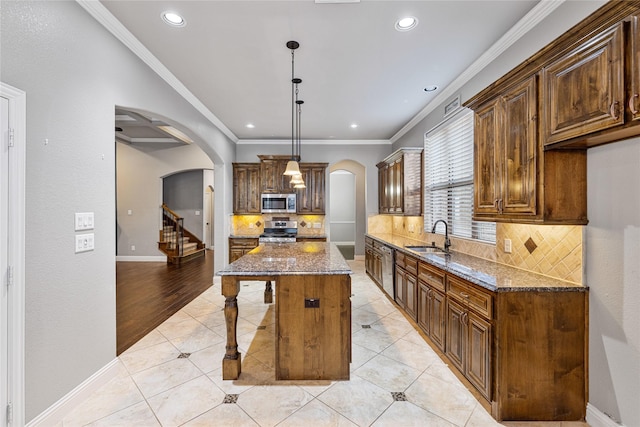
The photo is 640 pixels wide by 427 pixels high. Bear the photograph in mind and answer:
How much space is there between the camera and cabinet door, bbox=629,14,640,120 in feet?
4.32

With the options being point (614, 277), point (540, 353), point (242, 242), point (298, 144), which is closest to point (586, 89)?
point (614, 277)

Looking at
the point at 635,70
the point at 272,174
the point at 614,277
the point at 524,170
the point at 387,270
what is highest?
the point at 272,174

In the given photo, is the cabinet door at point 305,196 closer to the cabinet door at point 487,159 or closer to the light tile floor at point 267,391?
the light tile floor at point 267,391

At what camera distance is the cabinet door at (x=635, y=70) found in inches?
51.8

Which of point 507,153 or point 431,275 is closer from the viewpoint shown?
point 507,153

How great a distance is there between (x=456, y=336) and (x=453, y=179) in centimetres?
208

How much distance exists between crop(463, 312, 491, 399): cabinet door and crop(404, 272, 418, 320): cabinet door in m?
1.02

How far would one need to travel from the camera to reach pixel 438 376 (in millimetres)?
2418

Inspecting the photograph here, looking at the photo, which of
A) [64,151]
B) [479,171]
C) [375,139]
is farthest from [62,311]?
[375,139]

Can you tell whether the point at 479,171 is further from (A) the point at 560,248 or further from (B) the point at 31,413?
(B) the point at 31,413

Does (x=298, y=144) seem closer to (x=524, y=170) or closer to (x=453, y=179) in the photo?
(x=453, y=179)

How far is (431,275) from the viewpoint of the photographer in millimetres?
2844

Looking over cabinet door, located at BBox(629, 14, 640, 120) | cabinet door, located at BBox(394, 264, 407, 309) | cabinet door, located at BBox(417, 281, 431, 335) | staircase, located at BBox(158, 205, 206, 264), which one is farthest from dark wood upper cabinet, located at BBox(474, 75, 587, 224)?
staircase, located at BBox(158, 205, 206, 264)

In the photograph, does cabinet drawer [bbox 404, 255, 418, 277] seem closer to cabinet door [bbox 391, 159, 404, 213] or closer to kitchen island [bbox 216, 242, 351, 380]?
kitchen island [bbox 216, 242, 351, 380]
